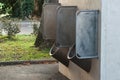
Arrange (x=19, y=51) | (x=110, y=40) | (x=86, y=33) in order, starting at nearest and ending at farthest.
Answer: (x=110, y=40), (x=86, y=33), (x=19, y=51)

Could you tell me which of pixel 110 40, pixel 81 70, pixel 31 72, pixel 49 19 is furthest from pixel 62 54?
pixel 110 40

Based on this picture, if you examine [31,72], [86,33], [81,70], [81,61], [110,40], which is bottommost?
[31,72]

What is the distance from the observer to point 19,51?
1417 cm

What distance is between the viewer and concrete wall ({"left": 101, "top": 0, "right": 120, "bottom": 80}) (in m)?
6.94

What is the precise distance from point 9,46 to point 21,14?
50.0 feet

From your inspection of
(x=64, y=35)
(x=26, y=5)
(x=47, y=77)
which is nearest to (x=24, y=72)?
(x=47, y=77)

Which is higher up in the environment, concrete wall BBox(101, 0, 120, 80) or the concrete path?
concrete wall BBox(101, 0, 120, 80)

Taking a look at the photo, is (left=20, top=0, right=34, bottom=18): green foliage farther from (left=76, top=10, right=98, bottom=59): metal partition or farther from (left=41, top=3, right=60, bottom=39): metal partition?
(left=76, top=10, right=98, bottom=59): metal partition

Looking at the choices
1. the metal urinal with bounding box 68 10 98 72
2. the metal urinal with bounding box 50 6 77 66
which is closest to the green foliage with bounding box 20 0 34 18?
the metal urinal with bounding box 50 6 77 66

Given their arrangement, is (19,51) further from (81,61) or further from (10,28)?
(81,61)

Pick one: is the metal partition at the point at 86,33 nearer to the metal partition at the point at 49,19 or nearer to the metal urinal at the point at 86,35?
the metal urinal at the point at 86,35

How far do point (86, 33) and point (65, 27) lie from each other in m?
0.97

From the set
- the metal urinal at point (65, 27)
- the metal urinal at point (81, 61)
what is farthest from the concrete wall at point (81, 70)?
the metal urinal at point (65, 27)

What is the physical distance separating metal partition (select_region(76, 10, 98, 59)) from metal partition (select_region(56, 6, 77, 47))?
0.87m
